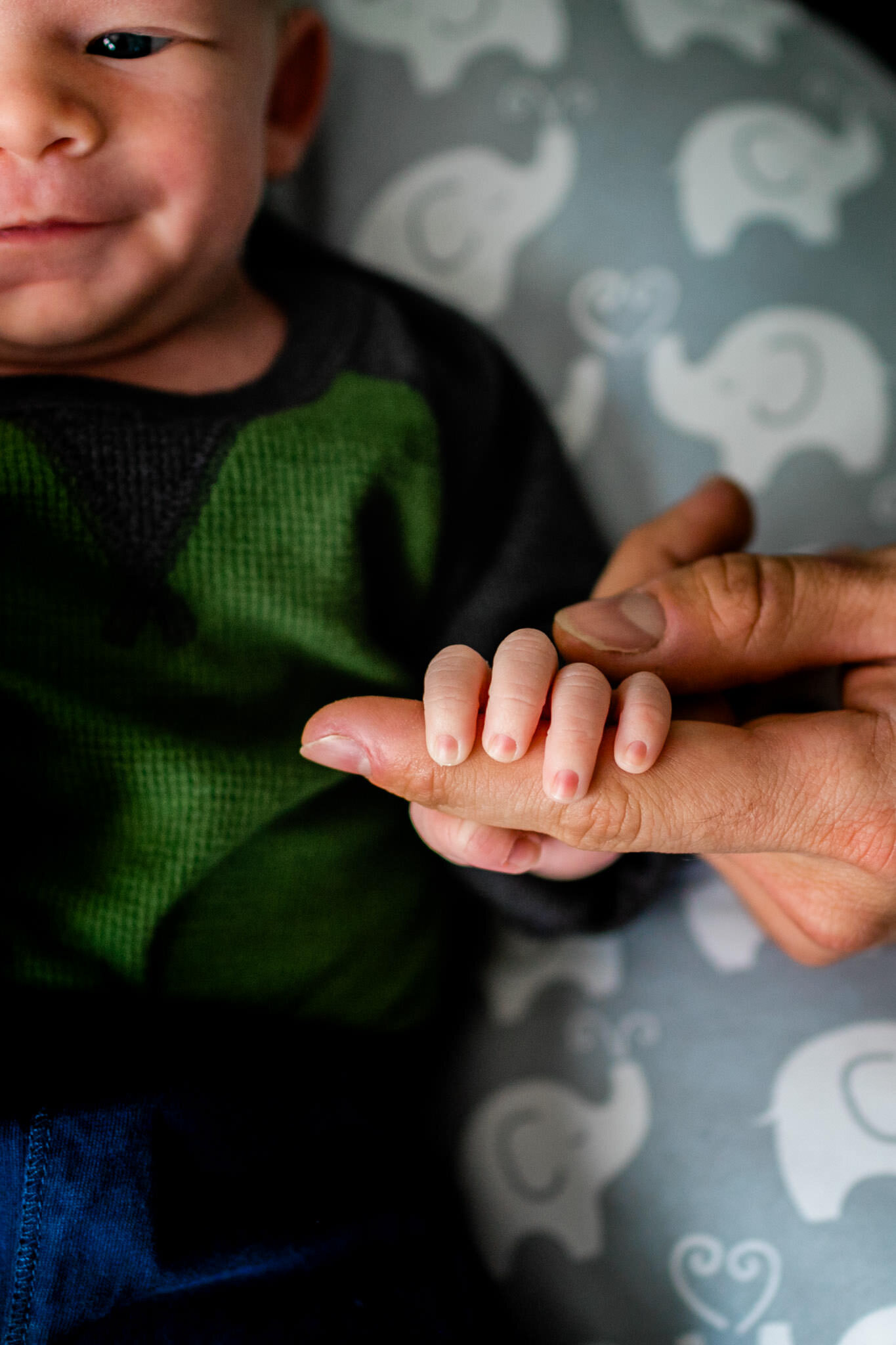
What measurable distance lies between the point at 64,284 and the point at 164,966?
38 centimetres

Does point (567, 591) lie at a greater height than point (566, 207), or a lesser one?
lesser

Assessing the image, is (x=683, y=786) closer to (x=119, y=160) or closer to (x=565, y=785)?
(x=565, y=785)

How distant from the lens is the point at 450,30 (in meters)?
0.89

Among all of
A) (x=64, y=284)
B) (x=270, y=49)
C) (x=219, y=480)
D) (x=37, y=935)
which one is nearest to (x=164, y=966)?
(x=37, y=935)

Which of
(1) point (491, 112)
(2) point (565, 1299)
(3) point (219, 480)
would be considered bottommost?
(2) point (565, 1299)

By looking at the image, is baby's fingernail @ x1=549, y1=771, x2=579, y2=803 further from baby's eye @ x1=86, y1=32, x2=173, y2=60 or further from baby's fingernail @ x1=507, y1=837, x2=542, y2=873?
baby's eye @ x1=86, y1=32, x2=173, y2=60

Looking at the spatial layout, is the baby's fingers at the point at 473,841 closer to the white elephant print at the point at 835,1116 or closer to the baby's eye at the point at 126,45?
the white elephant print at the point at 835,1116

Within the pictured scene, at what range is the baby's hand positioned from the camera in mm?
448

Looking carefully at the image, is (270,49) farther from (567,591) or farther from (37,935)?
(37,935)

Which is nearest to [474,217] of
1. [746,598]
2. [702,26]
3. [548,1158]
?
[702,26]

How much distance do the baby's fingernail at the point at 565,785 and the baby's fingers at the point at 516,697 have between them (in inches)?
0.8

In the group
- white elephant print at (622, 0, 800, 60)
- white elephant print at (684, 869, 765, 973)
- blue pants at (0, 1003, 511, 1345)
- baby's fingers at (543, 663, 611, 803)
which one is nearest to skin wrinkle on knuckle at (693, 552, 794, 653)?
baby's fingers at (543, 663, 611, 803)

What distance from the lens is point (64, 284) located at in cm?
57

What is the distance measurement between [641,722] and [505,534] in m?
0.31
